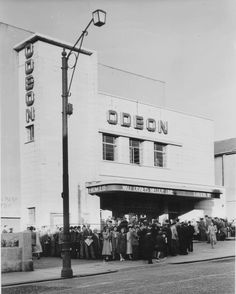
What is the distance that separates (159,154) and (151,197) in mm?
2954

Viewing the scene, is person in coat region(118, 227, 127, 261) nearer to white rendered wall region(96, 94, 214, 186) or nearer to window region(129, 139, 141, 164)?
white rendered wall region(96, 94, 214, 186)

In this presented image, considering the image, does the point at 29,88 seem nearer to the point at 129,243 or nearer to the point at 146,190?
the point at 146,190

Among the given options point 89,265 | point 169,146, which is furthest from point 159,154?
point 89,265

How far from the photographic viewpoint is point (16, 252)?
18188 millimetres

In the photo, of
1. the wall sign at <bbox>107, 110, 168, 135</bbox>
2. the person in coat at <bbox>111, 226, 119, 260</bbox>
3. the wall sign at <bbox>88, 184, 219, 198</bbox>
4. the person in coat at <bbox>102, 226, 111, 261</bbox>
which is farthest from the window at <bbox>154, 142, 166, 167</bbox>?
the person in coat at <bbox>102, 226, 111, 261</bbox>

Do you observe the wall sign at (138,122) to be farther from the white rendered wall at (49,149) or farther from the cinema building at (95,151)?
the white rendered wall at (49,149)

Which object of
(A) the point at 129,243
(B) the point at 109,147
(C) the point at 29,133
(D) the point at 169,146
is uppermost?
(C) the point at 29,133

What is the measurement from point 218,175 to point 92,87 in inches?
759

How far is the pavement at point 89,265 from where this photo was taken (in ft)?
52.6

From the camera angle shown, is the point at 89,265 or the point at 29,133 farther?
the point at 29,133

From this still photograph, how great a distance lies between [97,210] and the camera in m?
30.1

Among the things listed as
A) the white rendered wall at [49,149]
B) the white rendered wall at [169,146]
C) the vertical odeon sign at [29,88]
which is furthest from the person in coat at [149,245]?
the vertical odeon sign at [29,88]

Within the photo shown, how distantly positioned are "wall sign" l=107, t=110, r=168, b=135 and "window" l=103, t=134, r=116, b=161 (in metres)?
0.97

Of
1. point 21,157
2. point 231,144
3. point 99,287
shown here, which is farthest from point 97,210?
point 231,144
